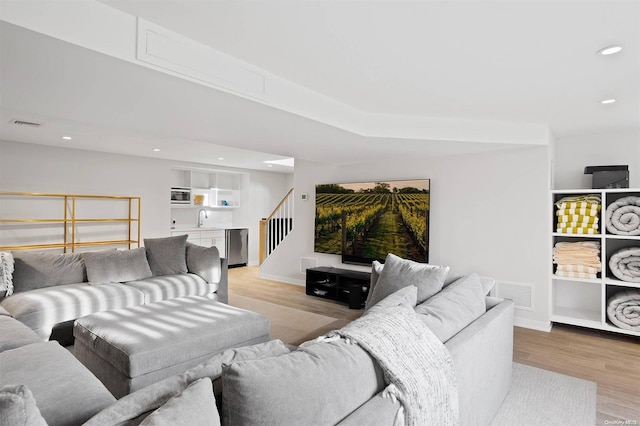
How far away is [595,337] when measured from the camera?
12.6 ft

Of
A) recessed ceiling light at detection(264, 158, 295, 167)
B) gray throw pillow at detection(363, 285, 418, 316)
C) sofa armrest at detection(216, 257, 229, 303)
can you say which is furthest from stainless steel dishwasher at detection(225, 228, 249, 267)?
gray throw pillow at detection(363, 285, 418, 316)

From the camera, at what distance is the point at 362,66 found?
2482 mm

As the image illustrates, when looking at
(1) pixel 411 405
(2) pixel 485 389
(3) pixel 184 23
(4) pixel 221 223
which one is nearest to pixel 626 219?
(2) pixel 485 389

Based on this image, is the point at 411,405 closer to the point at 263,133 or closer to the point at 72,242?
the point at 263,133

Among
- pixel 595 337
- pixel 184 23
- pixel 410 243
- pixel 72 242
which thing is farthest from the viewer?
pixel 72 242

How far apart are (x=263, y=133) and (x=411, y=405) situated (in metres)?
2.85

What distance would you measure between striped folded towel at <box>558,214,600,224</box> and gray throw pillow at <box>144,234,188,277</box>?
15.2 ft

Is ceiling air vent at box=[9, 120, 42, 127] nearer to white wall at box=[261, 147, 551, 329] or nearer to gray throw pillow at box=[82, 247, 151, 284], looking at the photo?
gray throw pillow at box=[82, 247, 151, 284]

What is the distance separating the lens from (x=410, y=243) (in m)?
4.98

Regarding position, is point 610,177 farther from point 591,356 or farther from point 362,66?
point 362,66

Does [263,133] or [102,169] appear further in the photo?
[102,169]

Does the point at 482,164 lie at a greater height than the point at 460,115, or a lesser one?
lesser

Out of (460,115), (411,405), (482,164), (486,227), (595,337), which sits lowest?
(595,337)

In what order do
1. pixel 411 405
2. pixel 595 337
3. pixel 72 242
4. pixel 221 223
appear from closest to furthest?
pixel 411 405 < pixel 595 337 < pixel 72 242 < pixel 221 223
